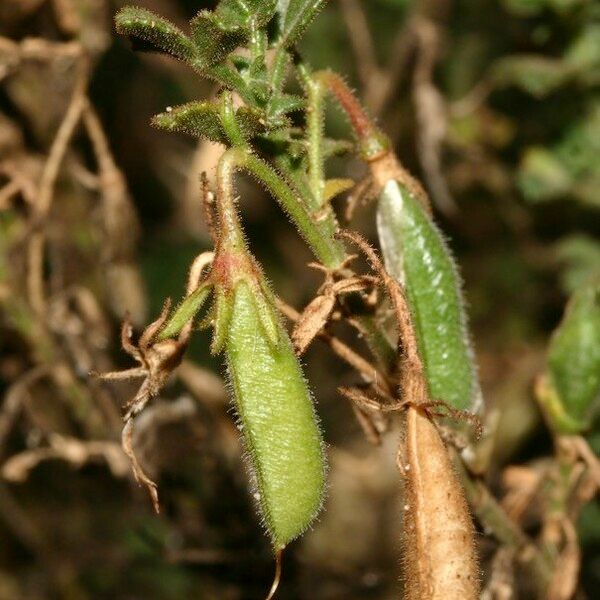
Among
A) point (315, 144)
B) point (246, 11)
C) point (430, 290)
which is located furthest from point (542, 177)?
point (246, 11)

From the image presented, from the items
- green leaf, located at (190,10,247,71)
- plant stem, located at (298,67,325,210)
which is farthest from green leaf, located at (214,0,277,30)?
plant stem, located at (298,67,325,210)

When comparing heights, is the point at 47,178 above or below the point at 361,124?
below

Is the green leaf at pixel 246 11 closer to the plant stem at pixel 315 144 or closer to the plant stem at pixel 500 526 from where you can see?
the plant stem at pixel 315 144

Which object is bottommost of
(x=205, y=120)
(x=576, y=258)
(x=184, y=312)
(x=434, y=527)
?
(x=576, y=258)

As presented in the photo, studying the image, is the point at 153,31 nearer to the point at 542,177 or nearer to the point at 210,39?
the point at 210,39

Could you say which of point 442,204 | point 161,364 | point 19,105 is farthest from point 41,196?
point 442,204
